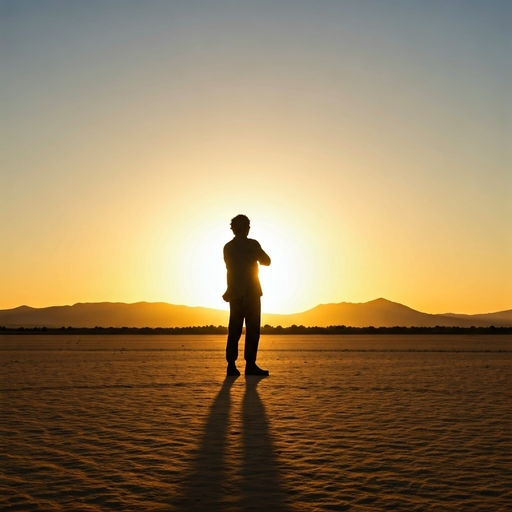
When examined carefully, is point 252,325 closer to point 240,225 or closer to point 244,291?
point 244,291

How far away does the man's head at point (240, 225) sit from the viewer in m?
12.8

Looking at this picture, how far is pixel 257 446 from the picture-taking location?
15.7 feet

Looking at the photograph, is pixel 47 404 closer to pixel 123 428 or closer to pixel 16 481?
pixel 123 428

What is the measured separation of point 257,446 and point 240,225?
27.1 ft

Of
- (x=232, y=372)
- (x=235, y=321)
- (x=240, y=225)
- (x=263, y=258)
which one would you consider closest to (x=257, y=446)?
(x=232, y=372)

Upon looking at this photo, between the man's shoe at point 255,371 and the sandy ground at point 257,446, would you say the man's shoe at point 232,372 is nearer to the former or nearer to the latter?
the man's shoe at point 255,371

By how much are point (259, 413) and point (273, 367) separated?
666 centimetres

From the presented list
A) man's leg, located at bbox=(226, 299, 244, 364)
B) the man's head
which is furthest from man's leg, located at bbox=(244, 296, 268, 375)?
the man's head

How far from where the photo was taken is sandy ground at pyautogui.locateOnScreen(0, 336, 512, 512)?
3420mm

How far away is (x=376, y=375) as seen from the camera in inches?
427

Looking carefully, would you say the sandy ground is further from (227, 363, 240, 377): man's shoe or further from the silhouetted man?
the silhouetted man

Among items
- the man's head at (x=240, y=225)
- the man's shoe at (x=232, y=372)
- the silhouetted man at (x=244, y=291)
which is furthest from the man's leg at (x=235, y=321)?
the man's head at (x=240, y=225)

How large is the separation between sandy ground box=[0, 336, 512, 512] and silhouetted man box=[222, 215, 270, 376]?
249cm

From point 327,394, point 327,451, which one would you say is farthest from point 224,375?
point 327,451
